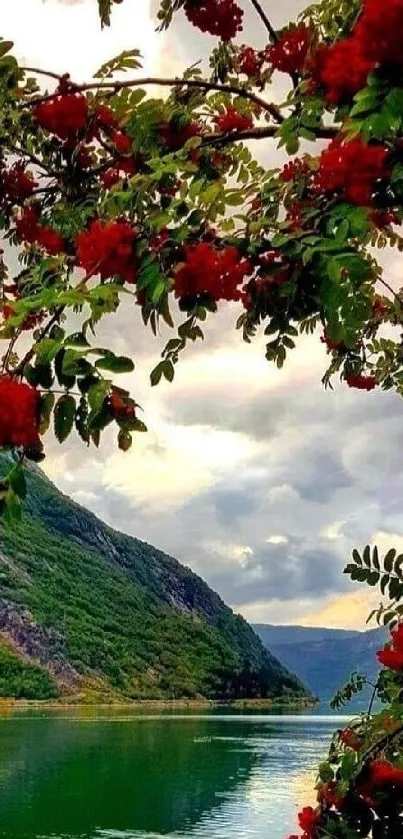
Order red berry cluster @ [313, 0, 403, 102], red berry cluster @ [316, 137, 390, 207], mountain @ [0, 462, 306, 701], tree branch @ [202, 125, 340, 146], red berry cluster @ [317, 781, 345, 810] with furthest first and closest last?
mountain @ [0, 462, 306, 701] → red berry cluster @ [317, 781, 345, 810] → tree branch @ [202, 125, 340, 146] → red berry cluster @ [316, 137, 390, 207] → red berry cluster @ [313, 0, 403, 102]

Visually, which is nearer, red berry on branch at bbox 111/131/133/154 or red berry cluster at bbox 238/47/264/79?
red berry on branch at bbox 111/131/133/154

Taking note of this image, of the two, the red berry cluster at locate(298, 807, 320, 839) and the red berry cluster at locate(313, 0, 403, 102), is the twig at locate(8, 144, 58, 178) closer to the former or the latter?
the red berry cluster at locate(313, 0, 403, 102)

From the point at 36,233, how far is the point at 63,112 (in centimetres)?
59

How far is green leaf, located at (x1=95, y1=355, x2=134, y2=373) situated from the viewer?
2453 mm

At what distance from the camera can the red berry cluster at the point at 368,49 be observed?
2.45 m

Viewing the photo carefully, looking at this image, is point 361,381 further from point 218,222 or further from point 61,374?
point 61,374

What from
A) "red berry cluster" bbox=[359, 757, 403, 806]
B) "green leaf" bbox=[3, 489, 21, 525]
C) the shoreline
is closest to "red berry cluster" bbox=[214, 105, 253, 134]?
"green leaf" bbox=[3, 489, 21, 525]

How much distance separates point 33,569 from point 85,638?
70.4 ft

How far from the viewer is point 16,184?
4.70 metres

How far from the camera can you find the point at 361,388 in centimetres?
625

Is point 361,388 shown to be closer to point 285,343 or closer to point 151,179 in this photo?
point 285,343

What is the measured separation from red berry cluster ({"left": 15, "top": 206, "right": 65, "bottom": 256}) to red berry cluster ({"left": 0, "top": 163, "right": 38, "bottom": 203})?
0.09 metres

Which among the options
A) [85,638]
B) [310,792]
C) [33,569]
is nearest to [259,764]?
[310,792]

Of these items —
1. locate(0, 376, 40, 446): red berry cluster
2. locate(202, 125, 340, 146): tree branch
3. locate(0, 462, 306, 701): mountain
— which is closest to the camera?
locate(0, 376, 40, 446): red berry cluster
